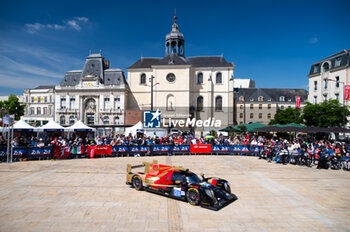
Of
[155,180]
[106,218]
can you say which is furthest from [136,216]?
[155,180]

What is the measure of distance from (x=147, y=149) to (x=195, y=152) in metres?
4.85

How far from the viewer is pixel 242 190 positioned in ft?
34.5

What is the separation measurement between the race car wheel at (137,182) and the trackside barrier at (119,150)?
10675mm

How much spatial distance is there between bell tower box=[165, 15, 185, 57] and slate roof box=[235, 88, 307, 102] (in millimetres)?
23507

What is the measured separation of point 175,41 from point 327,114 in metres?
33.1

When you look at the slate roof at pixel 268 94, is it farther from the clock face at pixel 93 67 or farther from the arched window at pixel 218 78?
the clock face at pixel 93 67

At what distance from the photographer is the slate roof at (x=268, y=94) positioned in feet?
213

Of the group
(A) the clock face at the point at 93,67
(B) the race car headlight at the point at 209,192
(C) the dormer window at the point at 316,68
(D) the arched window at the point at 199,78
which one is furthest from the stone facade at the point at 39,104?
(C) the dormer window at the point at 316,68

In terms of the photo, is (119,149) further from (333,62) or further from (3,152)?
(333,62)

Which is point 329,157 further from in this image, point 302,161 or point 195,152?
point 195,152

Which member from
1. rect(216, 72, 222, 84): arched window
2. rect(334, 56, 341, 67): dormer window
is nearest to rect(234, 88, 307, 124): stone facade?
rect(216, 72, 222, 84): arched window

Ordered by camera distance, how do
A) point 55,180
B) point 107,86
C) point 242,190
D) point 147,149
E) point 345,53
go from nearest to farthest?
1. point 242,190
2. point 55,180
3. point 147,149
4. point 345,53
5. point 107,86

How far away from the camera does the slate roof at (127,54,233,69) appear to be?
4922cm

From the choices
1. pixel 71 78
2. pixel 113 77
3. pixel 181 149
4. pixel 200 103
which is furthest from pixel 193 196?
pixel 71 78
